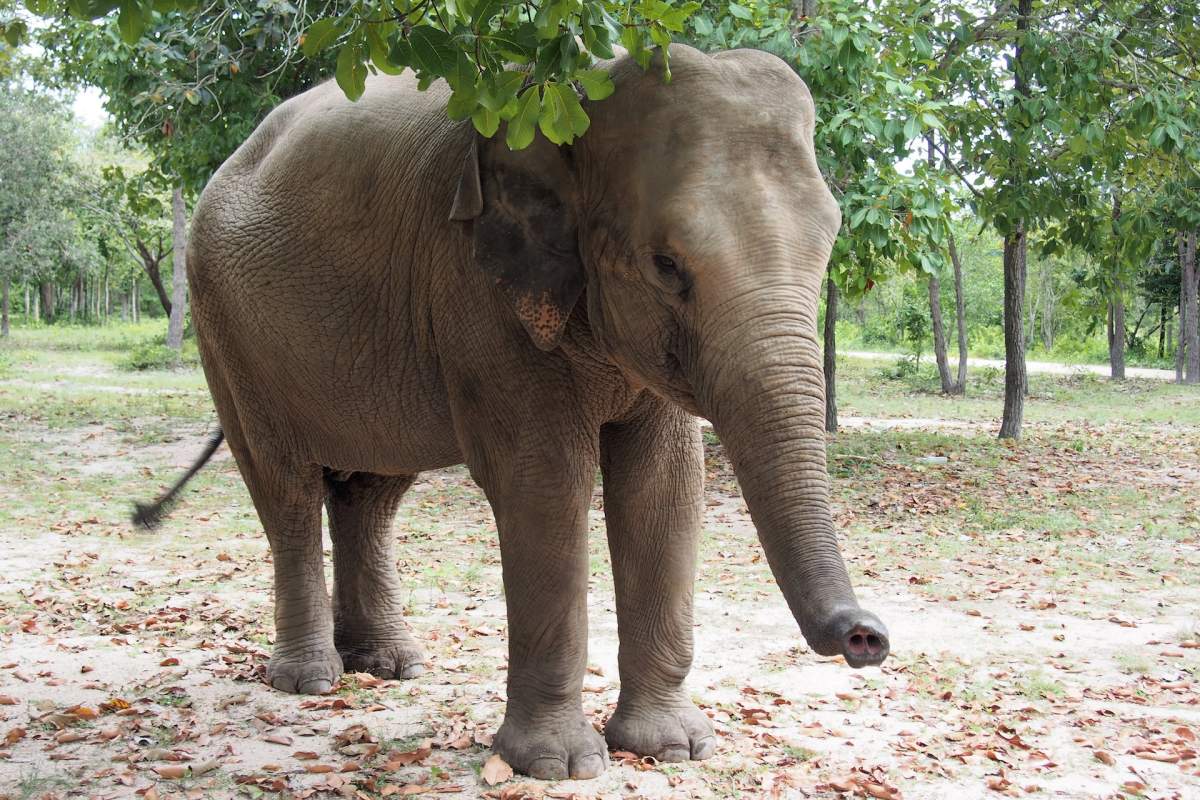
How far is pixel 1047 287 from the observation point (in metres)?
46.7

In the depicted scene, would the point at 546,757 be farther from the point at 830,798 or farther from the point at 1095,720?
the point at 1095,720

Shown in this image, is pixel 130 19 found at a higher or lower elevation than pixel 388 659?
higher

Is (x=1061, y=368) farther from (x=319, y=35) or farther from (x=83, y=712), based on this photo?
(x=319, y=35)

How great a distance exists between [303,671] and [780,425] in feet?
10.6

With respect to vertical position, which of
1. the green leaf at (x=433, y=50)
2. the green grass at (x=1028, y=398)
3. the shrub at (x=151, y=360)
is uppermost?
the green leaf at (x=433, y=50)

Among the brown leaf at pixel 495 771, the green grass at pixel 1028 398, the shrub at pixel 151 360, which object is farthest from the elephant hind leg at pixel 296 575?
the shrub at pixel 151 360

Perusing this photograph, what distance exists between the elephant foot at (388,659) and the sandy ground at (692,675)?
3.5 inches

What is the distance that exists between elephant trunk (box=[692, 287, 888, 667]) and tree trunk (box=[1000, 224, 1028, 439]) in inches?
486

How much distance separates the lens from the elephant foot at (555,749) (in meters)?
4.47

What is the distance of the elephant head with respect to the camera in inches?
134

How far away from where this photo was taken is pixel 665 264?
3.70m

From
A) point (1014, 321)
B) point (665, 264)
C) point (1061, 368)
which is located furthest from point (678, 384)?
point (1061, 368)

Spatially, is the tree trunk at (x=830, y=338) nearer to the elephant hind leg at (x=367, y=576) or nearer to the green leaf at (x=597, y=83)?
the elephant hind leg at (x=367, y=576)

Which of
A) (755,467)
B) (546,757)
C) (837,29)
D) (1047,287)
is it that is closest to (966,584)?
(837,29)
